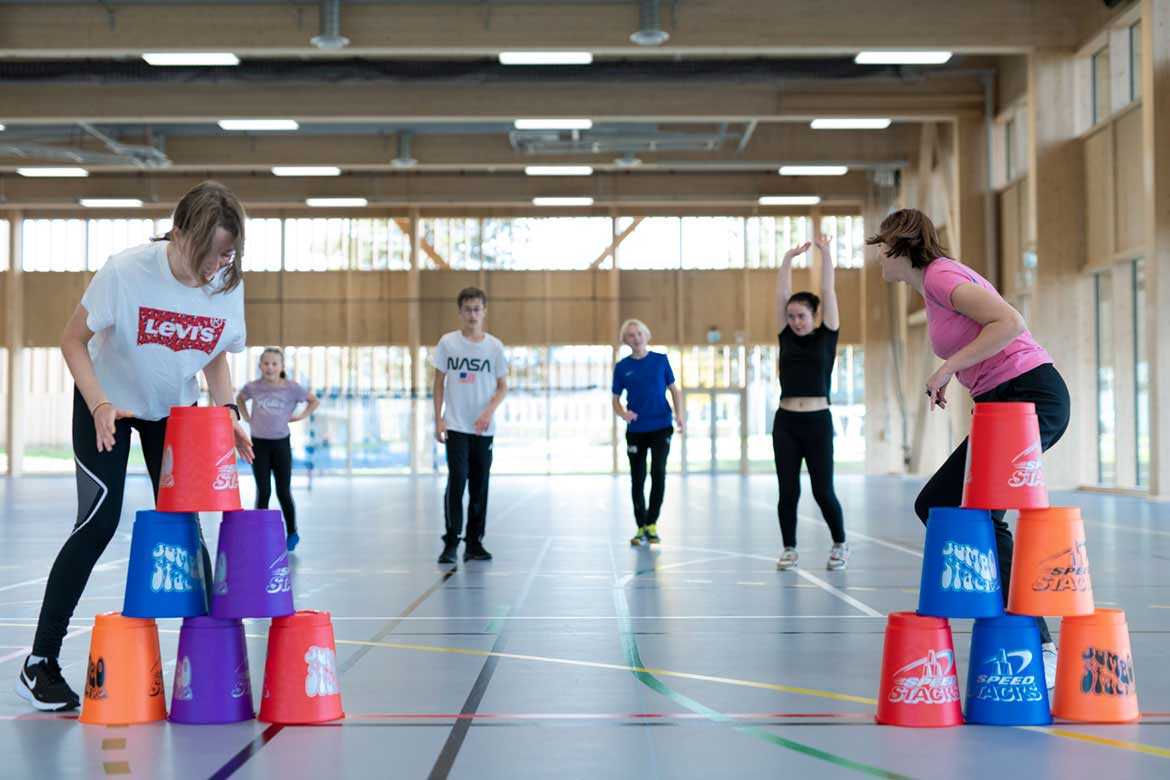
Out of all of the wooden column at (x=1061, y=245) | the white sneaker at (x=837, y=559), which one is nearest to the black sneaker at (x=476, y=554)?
the white sneaker at (x=837, y=559)

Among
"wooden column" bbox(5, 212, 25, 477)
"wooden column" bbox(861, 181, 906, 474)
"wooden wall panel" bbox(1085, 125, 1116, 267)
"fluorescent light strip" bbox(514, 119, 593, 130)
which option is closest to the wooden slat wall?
"wooden column" bbox(5, 212, 25, 477)

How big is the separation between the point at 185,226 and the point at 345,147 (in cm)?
2151

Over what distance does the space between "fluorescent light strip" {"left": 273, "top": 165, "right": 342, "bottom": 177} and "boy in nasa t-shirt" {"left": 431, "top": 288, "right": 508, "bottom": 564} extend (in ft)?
55.2

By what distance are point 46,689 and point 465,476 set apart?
491cm

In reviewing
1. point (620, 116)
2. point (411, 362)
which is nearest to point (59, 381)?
point (411, 362)

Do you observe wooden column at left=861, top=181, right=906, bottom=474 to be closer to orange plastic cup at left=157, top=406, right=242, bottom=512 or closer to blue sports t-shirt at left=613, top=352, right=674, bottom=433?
blue sports t-shirt at left=613, top=352, right=674, bottom=433

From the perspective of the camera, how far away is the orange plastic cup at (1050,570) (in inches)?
143

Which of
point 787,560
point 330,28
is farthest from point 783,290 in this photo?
point 330,28

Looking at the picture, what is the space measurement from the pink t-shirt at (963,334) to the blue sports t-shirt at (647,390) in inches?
229

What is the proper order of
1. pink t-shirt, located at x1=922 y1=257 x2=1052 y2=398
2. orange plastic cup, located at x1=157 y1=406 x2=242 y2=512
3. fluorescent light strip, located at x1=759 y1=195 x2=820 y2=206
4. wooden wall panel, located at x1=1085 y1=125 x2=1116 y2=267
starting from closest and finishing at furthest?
orange plastic cup, located at x1=157 y1=406 x2=242 y2=512
pink t-shirt, located at x1=922 y1=257 x2=1052 y2=398
wooden wall panel, located at x1=1085 y1=125 x2=1116 y2=267
fluorescent light strip, located at x1=759 y1=195 x2=820 y2=206

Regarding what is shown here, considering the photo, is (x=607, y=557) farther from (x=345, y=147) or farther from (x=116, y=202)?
(x=116, y=202)

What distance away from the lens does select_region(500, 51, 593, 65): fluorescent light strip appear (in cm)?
1720

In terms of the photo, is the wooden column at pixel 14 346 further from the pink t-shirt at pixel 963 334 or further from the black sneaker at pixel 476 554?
A: the pink t-shirt at pixel 963 334

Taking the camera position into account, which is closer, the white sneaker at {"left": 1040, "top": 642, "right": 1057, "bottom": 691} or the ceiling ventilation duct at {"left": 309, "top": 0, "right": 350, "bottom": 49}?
the white sneaker at {"left": 1040, "top": 642, "right": 1057, "bottom": 691}
